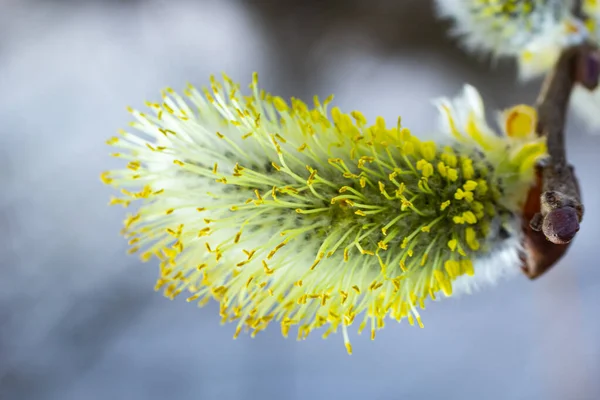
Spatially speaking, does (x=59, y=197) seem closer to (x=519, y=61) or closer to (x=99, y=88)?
(x=99, y=88)

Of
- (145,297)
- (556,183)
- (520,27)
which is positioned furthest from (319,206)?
(145,297)

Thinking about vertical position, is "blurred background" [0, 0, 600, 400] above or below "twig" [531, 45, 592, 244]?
below

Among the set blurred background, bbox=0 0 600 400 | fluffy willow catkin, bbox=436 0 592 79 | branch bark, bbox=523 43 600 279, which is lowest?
blurred background, bbox=0 0 600 400

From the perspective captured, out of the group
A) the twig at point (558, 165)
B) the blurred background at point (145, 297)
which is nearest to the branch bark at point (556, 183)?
the twig at point (558, 165)

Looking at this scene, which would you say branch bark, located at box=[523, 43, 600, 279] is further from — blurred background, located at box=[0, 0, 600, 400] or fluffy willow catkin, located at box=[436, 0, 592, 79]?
blurred background, located at box=[0, 0, 600, 400]

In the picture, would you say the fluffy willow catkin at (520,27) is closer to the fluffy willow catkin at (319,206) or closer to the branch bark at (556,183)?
the branch bark at (556,183)

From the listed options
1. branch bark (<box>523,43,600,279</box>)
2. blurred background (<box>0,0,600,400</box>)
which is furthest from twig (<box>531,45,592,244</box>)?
blurred background (<box>0,0,600,400</box>)

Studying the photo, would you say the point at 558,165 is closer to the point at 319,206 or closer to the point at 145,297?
the point at 319,206
